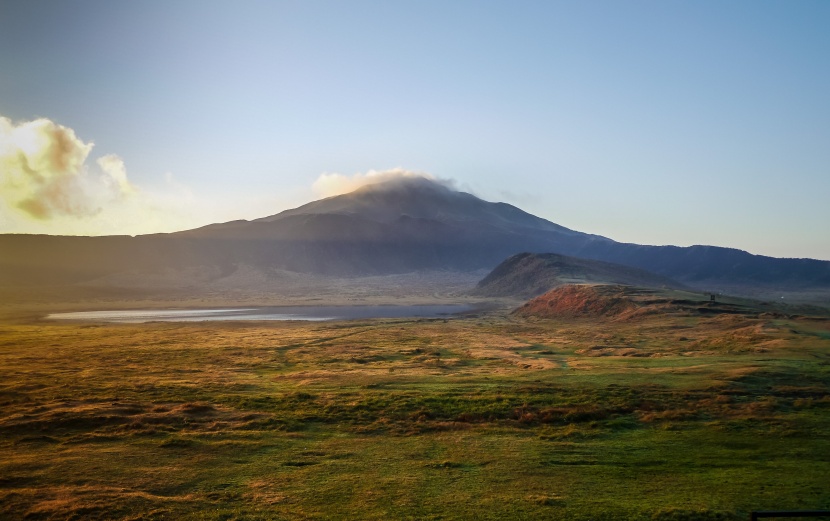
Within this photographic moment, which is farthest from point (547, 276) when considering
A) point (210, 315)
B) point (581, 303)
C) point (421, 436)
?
point (421, 436)

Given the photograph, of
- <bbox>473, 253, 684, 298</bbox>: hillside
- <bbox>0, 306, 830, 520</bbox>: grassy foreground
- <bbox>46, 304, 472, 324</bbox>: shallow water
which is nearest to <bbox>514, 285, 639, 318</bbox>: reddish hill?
<bbox>46, 304, 472, 324</bbox>: shallow water

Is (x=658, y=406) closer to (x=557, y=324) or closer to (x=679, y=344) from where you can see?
(x=679, y=344)

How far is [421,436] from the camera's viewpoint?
82.5 feet

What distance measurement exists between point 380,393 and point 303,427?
8.07m

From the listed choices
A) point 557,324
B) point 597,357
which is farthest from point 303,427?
point 557,324

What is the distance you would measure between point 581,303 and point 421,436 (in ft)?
279

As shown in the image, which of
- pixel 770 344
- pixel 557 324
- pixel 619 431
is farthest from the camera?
pixel 557 324

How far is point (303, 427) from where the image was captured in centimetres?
2656

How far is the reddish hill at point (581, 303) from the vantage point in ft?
315

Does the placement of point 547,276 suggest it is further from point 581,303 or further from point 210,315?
point 210,315

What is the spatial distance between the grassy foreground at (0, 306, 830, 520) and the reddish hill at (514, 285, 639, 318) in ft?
145

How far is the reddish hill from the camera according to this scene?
96.0 metres

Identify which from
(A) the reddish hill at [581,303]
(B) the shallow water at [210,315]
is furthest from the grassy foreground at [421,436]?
(B) the shallow water at [210,315]

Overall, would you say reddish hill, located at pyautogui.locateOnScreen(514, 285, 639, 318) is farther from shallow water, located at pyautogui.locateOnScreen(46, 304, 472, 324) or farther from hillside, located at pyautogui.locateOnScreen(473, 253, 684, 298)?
hillside, located at pyautogui.locateOnScreen(473, 253, 684, 298)
